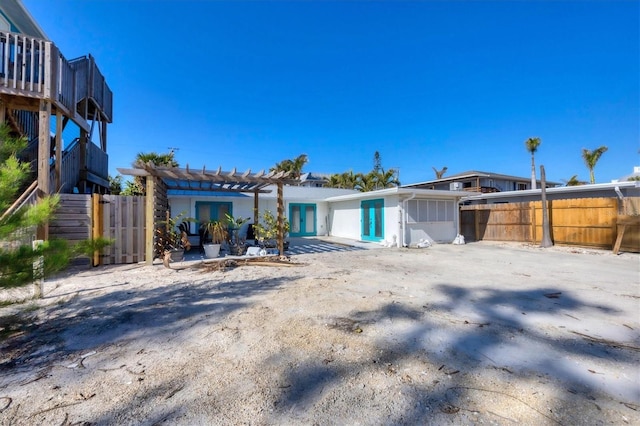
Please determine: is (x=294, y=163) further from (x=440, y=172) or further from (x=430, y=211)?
(x=440, y=172)

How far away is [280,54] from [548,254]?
12.8m

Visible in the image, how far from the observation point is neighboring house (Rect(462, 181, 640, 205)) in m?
10.2

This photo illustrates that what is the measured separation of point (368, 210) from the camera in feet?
44.2

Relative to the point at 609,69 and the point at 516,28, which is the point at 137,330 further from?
the point at 609,69

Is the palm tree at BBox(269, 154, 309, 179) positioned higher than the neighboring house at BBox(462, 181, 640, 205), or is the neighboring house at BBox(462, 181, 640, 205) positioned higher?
the palm tree at BBox(269, 154, 309, 179)

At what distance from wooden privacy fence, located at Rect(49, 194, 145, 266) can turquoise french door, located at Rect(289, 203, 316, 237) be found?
8.63m

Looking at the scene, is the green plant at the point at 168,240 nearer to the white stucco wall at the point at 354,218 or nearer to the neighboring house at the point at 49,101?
the neighboring house at the point at 49,101

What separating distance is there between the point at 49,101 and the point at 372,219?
11649mm

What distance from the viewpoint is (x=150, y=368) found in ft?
7.61

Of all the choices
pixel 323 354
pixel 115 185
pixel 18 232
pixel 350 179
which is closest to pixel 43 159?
pixel 18 232

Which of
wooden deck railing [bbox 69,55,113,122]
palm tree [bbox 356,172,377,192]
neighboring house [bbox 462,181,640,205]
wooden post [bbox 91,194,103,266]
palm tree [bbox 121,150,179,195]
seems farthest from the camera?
palm tree [bbox 356,172,377,192]

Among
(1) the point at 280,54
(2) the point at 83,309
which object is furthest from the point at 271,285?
(1) the point at 280,54

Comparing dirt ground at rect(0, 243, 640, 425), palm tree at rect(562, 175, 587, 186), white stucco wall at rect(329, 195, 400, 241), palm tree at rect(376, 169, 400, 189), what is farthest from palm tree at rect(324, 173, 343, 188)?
dirt ground at rect(0, 243, 640, 425)

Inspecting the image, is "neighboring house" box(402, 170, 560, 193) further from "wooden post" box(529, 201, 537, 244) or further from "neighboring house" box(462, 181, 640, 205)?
"wooden post" box(529, 201, 537, 244)
